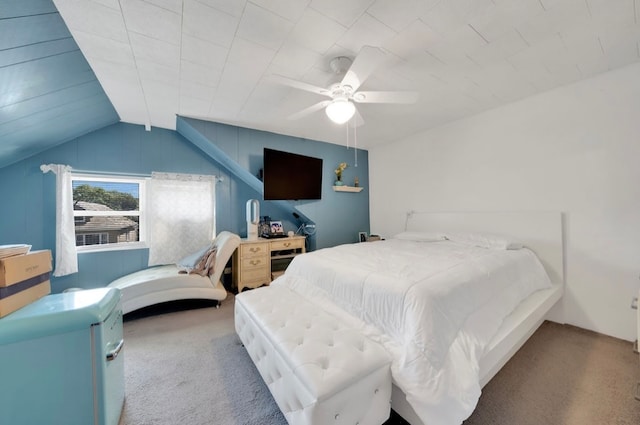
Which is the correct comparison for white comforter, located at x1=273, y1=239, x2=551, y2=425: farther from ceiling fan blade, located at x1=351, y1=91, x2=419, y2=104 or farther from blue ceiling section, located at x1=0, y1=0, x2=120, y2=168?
blue ceiling section, located at x1=0, y1=0, x2=120, y2=168

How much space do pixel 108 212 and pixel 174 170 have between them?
3.29 ft

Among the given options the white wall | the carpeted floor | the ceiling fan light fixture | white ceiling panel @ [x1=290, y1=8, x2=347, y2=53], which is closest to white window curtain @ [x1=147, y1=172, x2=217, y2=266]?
the carpeted floor

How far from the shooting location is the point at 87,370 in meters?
1.09

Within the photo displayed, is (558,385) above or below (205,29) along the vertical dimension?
below

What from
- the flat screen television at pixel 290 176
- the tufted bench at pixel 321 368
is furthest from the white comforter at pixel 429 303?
the flat screen television at pixel 290 176

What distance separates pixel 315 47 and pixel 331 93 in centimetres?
35

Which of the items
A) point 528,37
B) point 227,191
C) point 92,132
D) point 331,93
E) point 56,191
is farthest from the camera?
point 227,191

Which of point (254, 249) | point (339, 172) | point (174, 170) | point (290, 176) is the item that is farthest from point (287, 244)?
point (174, 170)

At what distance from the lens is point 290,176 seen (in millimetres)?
3631

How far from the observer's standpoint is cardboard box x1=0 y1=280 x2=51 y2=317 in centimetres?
105

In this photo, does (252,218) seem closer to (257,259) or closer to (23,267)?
(257,259)

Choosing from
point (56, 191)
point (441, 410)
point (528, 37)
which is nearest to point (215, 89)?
point (56, 191)

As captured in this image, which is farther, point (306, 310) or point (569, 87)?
point (569, 87)

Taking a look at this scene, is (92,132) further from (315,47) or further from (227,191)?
(315,47)
